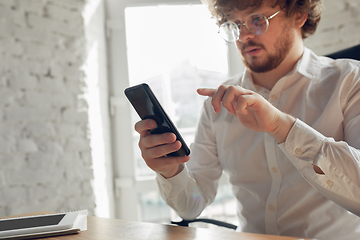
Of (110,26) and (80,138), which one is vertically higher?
(110,26)

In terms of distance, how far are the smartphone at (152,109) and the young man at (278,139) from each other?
0.8 inches

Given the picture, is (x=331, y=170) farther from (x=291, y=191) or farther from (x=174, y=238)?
(x=174, y=238)

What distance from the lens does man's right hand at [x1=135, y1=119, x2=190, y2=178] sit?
76cm

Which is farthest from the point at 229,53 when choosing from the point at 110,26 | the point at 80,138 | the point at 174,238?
the point at 174,238

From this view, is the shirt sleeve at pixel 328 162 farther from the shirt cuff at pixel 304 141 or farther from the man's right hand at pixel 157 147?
the man's right hand at pixel 157 147

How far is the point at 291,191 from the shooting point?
A: 36.9 inches

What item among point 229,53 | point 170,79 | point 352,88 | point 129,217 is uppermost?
point 229,53

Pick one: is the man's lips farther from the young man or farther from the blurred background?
the blurred background

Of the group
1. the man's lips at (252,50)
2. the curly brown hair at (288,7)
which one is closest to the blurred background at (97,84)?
the curly brown hair at (288,7)

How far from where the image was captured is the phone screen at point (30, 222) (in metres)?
0.66

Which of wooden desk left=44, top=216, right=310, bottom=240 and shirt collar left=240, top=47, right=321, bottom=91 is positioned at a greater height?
shirt collar left=240, top=47, right=321, bottom=91

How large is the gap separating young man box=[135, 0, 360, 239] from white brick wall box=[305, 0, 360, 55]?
53 centimetres

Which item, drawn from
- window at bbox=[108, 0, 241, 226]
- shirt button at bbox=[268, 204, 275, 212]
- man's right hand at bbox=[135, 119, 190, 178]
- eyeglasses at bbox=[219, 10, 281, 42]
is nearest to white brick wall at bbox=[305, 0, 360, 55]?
window at bbox=[108, 0, 241, 226]

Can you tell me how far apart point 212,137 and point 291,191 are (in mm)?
363
